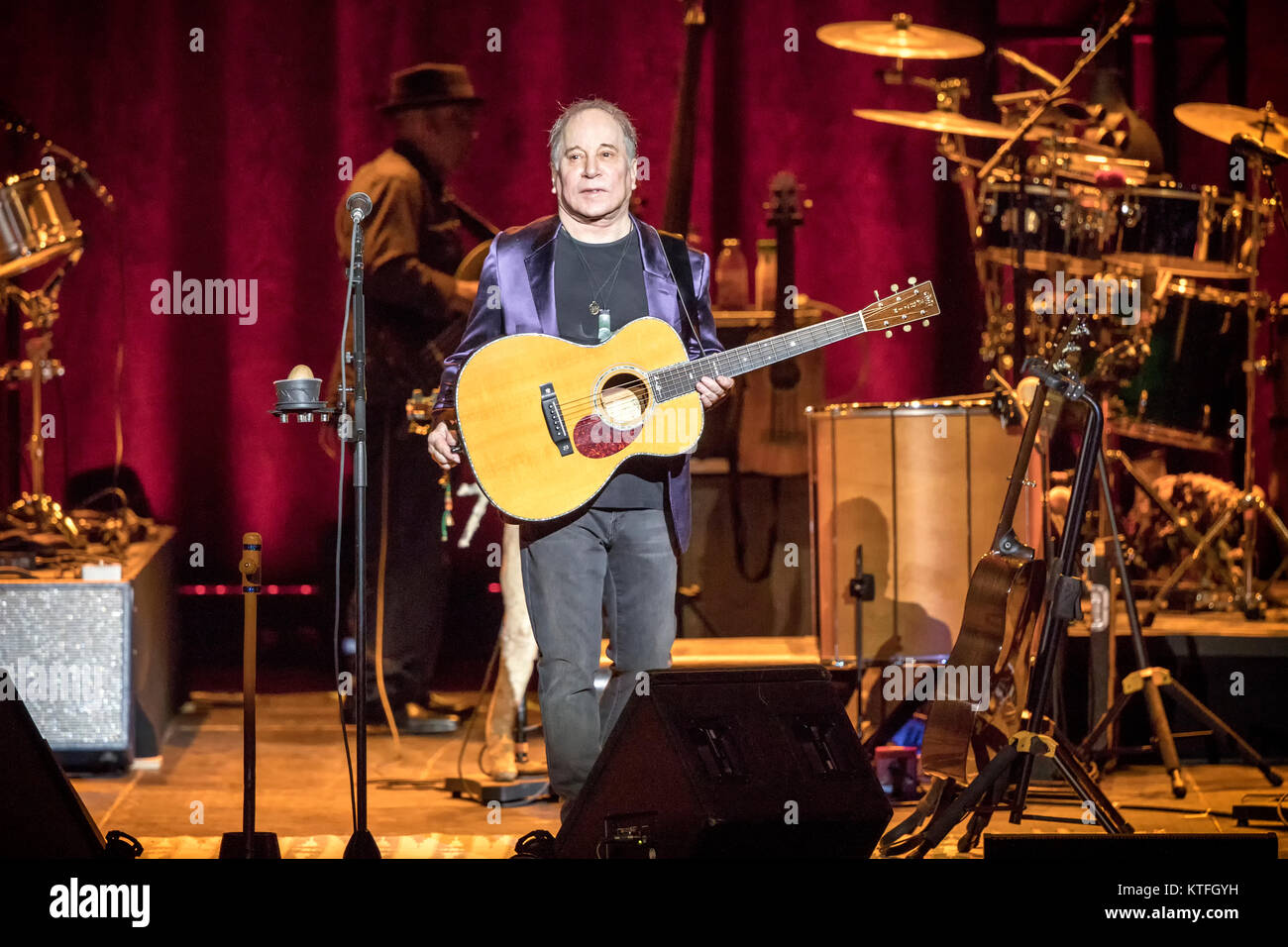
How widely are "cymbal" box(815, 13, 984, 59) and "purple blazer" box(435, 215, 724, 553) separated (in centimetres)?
260

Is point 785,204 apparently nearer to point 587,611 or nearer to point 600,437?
point 600,437

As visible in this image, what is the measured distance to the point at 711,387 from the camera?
157 inches

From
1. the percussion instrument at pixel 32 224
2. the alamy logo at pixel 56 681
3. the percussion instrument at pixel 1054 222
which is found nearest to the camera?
the alamy logo at pixel 56 681

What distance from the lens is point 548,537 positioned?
13.1 feet

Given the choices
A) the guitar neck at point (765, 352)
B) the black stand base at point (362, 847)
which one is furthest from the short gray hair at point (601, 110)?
the black stand base at point (362, 847)

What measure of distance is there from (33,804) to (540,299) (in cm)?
175

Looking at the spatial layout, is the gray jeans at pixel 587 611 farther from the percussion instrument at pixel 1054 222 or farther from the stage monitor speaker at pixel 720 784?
the percussion instrument at pixel 1054 222

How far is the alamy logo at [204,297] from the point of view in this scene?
718cm

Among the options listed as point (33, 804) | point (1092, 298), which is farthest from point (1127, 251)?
point (33, 804)

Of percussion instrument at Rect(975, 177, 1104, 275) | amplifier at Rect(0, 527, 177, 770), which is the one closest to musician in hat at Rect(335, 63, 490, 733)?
amplifier at Rect(0, 527, 177, 770)

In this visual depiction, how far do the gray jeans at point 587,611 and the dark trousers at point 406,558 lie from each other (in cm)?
265
